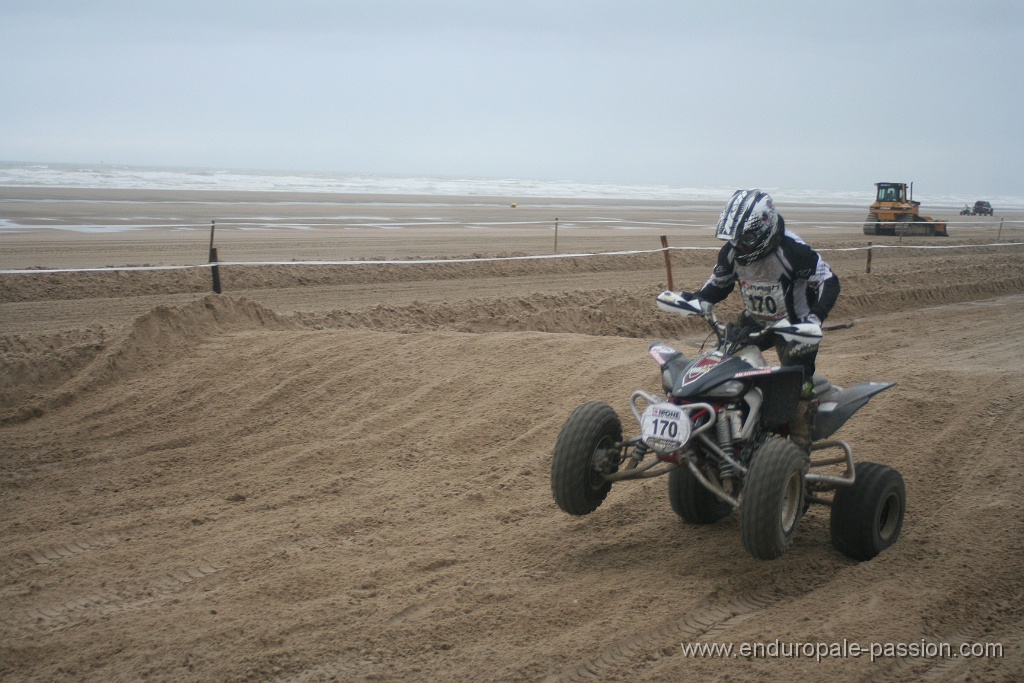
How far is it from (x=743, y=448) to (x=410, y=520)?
2.35 meters

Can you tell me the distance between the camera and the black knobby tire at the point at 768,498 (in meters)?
4.27

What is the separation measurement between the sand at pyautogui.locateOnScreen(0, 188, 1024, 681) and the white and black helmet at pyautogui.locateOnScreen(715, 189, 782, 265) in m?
1.94

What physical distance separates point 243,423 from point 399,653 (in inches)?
171

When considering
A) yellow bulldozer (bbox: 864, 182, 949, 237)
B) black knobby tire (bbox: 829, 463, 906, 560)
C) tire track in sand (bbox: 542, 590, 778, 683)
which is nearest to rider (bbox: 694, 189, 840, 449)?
black knobby tire (bbox: 829, 463, 906, 560)

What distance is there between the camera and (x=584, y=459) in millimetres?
4805

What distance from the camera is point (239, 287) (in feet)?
49.8

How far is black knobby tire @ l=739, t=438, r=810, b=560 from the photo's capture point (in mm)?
4270

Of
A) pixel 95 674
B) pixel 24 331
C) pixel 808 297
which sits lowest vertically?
pixel 95 674

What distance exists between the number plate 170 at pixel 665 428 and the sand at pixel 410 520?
0.85 m

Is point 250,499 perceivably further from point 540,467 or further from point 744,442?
point 744,442

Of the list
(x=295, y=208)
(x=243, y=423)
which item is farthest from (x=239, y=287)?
(x=295, y=208)

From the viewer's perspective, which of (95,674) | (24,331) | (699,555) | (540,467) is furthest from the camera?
(24,331)

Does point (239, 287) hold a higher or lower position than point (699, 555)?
higher

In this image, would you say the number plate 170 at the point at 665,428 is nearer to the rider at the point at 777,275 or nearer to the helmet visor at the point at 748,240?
the rider at the point at 777,275
